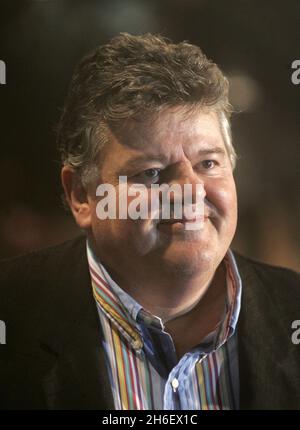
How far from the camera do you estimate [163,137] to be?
1.36 metres

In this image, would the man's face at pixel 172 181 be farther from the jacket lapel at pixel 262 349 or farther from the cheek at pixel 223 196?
the jacket lapel at pixel 262 349

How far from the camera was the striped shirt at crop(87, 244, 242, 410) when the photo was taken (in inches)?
55.1

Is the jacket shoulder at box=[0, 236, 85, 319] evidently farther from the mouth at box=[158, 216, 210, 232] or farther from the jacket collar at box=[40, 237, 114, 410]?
the mouth at box=[158, 216, 210, 232]

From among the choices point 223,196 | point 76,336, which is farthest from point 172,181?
point 76,336

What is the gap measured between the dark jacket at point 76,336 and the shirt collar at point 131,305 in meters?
0.02

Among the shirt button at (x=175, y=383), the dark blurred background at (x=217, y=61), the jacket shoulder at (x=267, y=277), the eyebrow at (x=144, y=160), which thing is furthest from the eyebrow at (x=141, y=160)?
the shirt button at (x=175, y=383)

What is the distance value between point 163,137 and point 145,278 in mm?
381

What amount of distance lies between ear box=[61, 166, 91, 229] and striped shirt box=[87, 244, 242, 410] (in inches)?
3.2

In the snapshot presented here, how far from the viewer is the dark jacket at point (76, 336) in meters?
1.39

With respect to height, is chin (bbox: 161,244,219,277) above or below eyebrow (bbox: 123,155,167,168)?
below

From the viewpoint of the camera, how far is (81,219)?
4.67ft

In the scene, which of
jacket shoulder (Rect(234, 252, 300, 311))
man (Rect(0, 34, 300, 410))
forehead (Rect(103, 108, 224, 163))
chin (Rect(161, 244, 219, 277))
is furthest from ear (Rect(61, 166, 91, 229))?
jacket shoulder (Rect(234, 252, 300, 311))

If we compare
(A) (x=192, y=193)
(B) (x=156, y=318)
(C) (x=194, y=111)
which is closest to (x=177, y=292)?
(B) (x=156, y=318)
